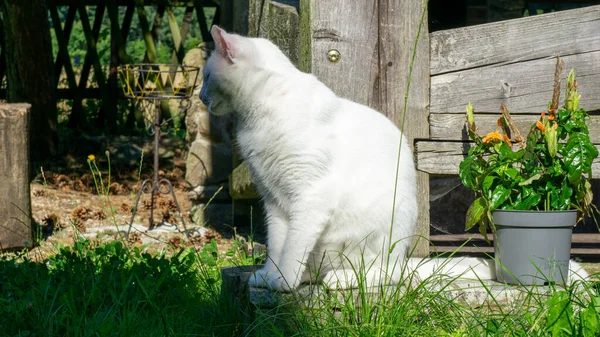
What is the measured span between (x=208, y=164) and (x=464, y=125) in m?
3.07

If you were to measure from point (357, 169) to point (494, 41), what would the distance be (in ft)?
3.47

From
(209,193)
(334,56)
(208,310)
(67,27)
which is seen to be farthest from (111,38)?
(208,310)

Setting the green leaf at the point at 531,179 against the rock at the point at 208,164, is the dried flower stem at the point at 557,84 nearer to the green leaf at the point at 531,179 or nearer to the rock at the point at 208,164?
the green leaf at the point at 531,179

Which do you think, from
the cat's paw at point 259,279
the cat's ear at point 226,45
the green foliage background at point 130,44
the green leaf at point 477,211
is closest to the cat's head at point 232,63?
the cat's ear at point 226,45

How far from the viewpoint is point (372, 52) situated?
3.25 meters

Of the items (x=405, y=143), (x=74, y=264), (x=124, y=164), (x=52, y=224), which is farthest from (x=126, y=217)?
(x=405, y=143)

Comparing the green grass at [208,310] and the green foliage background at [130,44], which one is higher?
the green foliage background at [130,44]

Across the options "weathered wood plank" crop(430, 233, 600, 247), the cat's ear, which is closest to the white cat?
the cat's ear

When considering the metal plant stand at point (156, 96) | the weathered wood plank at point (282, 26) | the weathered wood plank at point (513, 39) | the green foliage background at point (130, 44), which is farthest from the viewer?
the green foliage background at point (130, 44)

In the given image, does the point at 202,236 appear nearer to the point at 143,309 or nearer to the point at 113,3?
the point at 143,309

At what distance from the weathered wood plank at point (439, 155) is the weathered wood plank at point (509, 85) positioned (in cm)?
15

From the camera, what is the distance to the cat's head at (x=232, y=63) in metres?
2.77

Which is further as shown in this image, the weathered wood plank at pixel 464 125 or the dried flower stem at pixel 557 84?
the weathered wood plank at pixel 464 125

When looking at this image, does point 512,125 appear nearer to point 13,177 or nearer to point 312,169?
point 312,169
